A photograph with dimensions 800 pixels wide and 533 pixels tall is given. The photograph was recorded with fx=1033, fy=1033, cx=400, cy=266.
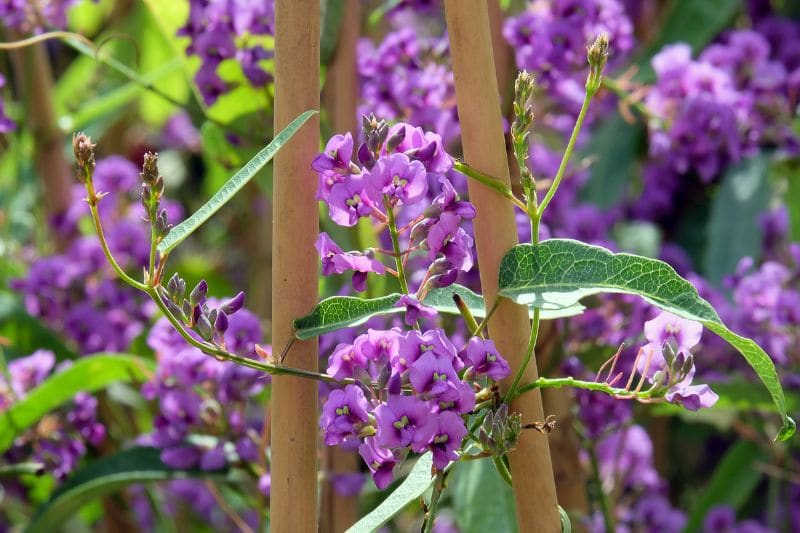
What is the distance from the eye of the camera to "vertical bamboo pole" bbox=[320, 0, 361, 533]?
946mm

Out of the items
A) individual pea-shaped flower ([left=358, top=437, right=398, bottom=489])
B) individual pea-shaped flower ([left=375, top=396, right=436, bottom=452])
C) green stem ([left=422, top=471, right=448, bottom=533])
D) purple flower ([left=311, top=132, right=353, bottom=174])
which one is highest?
purple flower ([left=311, top=132, right=353, bottom=174])

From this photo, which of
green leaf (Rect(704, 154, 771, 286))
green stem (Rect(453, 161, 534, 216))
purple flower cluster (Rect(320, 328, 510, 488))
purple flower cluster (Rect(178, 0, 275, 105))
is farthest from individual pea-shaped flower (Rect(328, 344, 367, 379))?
green leaf (Rect(704, 154, 771, 286))

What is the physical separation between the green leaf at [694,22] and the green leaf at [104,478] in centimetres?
92

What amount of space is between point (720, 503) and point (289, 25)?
0.89 m

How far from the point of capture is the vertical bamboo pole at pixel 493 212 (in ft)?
1.90

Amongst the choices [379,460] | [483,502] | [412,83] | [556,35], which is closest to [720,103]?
[556,35]

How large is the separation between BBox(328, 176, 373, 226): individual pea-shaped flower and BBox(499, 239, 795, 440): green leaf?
0.08 m

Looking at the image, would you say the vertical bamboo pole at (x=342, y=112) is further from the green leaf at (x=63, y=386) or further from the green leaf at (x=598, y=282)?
the green leaf at (x=598, y=282)

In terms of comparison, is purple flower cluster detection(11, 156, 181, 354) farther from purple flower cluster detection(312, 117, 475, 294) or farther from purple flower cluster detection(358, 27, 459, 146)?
purple flower cluster detection(312, 117, 475, 294)

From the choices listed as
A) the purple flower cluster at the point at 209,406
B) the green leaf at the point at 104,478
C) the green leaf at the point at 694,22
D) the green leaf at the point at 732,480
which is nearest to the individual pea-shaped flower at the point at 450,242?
the purple flower cluster at the point at 209,406

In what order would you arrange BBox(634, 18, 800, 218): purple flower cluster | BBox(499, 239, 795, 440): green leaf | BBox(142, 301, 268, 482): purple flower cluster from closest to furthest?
BBox(499, 239, 795, 440): green leaf
BBox(142, 301, 268, 482): purple flower cluster
BBox(634, 18, 800, 218): purple flower cluster

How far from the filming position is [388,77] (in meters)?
1.01

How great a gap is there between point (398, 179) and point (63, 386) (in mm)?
538

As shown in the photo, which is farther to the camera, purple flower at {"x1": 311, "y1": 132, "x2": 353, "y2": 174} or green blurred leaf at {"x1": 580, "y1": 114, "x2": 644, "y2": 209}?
green blurred leaf at {"x1": 580, "y1": 114, "x2": 644, "y2": 209}
